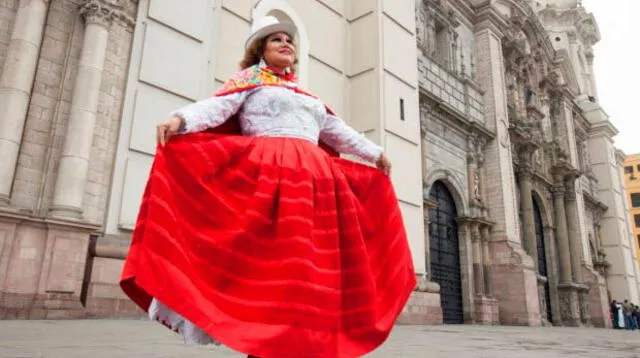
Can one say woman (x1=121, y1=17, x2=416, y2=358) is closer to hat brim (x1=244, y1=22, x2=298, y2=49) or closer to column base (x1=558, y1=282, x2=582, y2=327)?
hat brim (x1=244, y1=22, x2=298, y2=49)

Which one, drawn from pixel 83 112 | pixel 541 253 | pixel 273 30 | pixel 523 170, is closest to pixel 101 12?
pixel 83 112

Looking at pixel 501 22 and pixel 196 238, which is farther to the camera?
pixel 501 22

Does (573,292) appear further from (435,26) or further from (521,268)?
(435,26)

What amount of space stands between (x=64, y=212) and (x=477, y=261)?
38.5 ft

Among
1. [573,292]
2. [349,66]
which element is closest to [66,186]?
[349,66]

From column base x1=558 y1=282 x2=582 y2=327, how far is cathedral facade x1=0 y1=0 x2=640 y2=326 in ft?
0.29

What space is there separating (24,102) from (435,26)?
43.4ft

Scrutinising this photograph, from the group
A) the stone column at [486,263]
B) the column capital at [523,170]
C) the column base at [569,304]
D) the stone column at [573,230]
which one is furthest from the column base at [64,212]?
the stone column at [573,230]

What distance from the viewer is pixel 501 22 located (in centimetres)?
1783

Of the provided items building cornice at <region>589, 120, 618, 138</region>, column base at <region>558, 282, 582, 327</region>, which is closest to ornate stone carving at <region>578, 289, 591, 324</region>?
column base at <region>558, 282, 582, 327</region>

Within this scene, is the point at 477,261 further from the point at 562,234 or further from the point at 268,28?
the point at 268,28

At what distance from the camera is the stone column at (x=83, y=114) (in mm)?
5816

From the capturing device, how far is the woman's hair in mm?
2266

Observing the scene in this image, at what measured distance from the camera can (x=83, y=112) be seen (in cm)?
615
